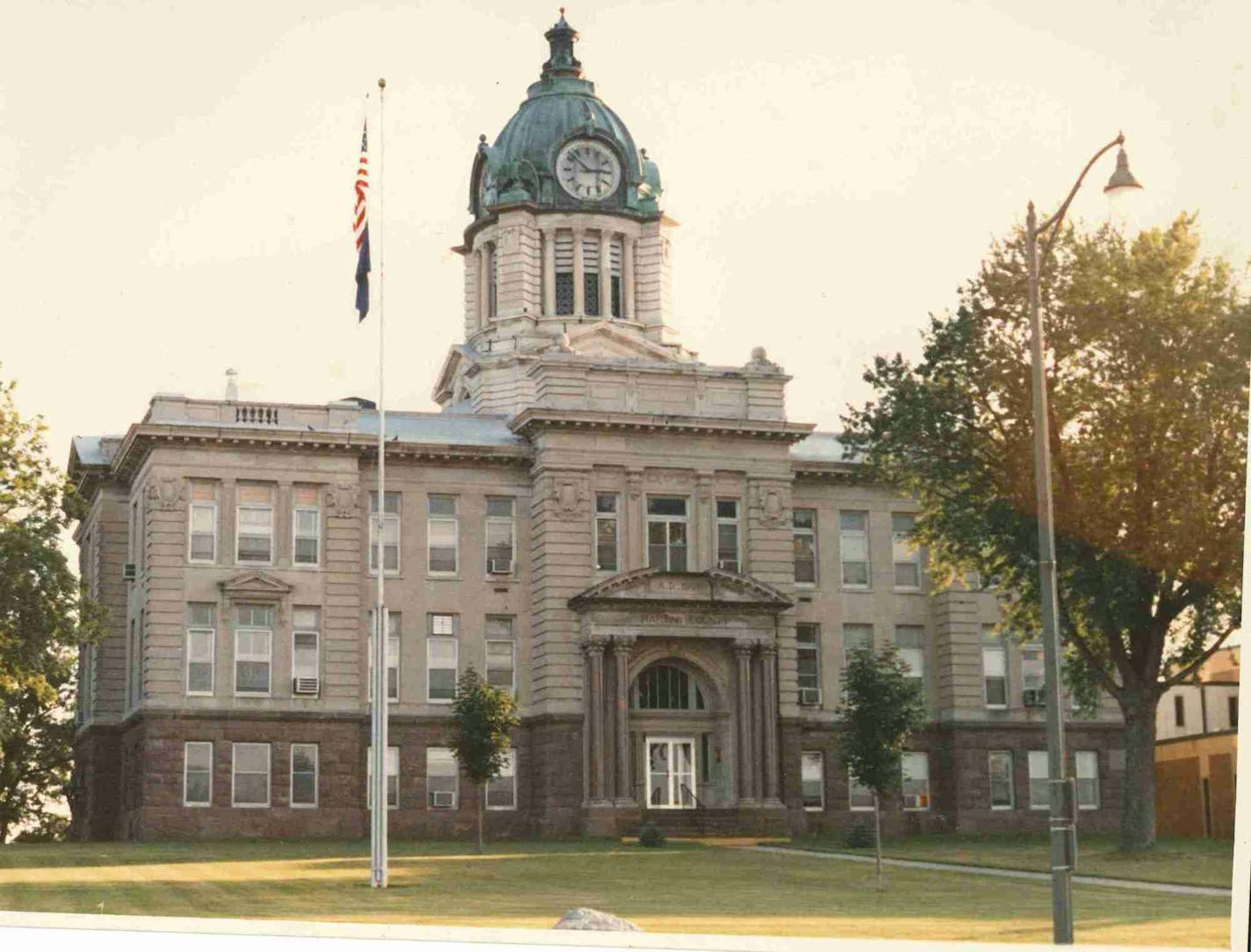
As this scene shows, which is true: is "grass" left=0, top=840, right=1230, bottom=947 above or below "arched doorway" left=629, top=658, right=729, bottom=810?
below

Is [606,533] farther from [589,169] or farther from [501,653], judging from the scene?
[589,169]

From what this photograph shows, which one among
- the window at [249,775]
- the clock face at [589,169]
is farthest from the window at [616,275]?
the window at [249,775]

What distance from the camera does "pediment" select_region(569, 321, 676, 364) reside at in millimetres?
54375

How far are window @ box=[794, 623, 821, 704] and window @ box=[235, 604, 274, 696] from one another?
11.9 meters

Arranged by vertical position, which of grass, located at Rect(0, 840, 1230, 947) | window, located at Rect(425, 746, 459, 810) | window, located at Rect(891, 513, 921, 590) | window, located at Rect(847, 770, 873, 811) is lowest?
grass, located at Rect(0, 840, 1230, 947)

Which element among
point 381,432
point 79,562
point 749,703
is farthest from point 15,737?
point 381,432

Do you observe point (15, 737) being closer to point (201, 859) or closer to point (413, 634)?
point (413, 634)

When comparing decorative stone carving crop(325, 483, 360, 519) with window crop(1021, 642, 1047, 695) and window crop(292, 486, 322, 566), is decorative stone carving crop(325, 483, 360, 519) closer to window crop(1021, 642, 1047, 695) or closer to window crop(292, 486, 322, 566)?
window crop(292, 486, 322, 566)

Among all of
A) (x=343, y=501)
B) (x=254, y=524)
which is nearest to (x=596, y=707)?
(x=343, y=501)

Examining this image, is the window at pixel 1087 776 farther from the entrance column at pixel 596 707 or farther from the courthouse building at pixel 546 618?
the entrance column at pixel 596 707

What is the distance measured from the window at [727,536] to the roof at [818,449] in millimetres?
1979

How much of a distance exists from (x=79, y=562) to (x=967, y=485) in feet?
79.9

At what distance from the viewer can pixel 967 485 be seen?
37.2 metres

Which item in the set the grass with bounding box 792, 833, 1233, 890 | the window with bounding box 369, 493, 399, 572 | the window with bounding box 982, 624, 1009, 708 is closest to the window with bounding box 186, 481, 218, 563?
the window with bounding box 369, 493, 399, 572
